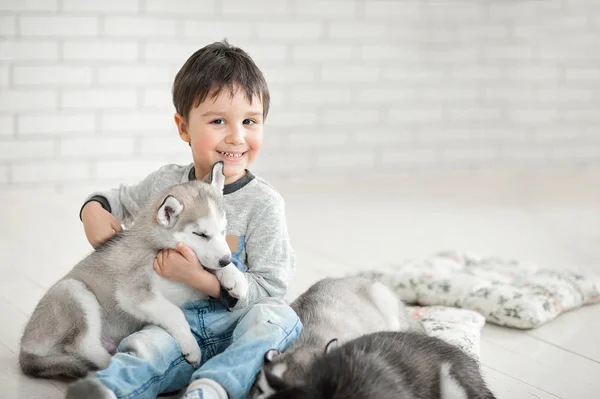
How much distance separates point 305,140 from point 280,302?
3.60m

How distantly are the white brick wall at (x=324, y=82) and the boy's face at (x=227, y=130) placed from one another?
271cm

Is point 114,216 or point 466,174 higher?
point 114,216

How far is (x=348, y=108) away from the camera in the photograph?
5984mm

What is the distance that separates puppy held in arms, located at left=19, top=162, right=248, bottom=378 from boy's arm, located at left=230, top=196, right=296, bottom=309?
0.36 feet

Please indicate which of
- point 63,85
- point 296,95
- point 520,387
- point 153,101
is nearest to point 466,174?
point 296,95

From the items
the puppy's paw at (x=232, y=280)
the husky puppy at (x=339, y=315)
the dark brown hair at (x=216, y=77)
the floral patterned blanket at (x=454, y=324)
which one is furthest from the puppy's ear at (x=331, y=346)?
the dark brown hair at (x=216, y=77)

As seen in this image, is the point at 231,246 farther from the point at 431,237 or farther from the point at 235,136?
the point at 431,237

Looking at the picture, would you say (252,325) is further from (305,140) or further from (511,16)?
(511,16)

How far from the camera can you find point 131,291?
2217 millimetres

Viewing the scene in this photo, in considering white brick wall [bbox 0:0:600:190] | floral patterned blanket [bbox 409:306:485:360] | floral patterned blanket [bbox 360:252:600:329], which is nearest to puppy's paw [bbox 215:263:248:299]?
floral patterned blanket [bbox 409:306:485:360]

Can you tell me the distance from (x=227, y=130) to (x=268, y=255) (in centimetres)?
39

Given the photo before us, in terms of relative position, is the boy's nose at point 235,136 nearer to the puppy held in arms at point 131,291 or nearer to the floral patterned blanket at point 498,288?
the puppy held in arms at point 131,291

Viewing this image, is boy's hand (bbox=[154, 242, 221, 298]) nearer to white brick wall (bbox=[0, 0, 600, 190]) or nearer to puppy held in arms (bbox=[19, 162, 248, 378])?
puppy held in arms (bbox=[19, 162, 248, 378])

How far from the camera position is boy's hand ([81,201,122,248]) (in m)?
2.55
